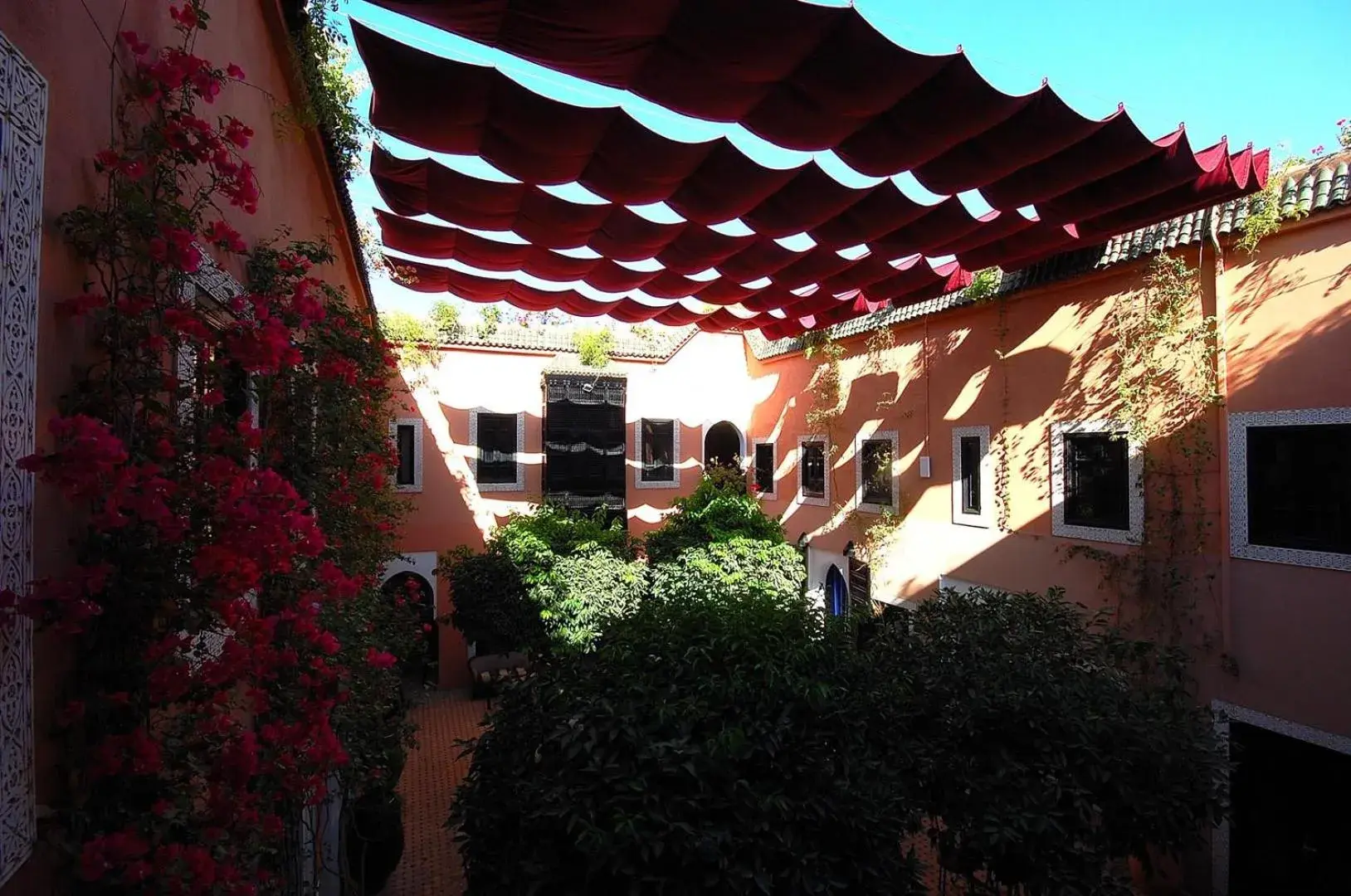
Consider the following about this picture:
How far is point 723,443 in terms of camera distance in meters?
14.0

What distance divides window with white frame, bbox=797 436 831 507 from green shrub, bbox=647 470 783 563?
10.1ft

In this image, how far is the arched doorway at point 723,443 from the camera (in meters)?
13.8

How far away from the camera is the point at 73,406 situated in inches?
56.2

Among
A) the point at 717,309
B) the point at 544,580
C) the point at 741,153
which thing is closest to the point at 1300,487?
the point at 741,153

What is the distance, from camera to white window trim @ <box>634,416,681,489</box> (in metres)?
13.1

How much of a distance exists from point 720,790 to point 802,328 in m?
9.68

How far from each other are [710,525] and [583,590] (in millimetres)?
1761

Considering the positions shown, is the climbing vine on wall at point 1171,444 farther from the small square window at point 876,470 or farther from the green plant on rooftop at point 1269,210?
the small square window at point 876,470

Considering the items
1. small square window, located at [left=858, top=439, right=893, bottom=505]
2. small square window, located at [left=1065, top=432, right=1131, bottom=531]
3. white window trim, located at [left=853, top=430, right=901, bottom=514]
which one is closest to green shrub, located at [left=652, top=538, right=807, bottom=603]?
white window trim, located at [left=853, top=430, right=901, bottom=514]

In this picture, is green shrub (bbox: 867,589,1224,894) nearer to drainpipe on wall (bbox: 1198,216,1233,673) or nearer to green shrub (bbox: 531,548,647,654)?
drainpipe on wall (bbox: 1198,216,1233,673)

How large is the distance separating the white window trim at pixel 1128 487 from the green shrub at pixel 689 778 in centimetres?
485

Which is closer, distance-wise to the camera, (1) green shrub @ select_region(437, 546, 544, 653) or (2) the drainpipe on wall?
(2) the drainpipe on wall

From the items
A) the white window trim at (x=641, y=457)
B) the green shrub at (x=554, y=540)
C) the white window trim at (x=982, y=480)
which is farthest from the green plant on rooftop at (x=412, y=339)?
the white window trim at (x=982, y=480)

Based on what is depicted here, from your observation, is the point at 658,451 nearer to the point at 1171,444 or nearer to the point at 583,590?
the point at 583,590
